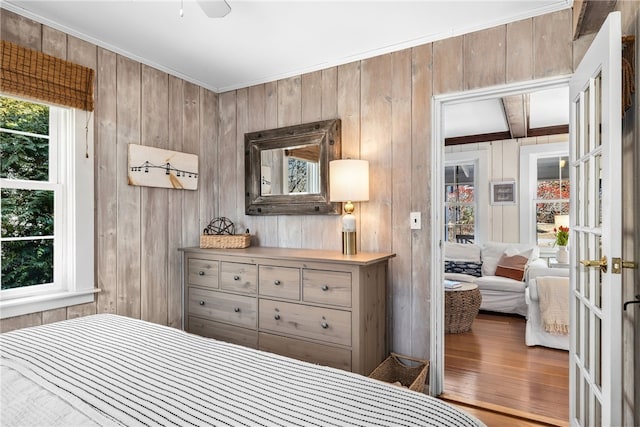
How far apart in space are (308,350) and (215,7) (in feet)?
6.88

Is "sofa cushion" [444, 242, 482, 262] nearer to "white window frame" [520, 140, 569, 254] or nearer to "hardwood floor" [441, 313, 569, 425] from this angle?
"white window frame" [520, 140, 569, 254]

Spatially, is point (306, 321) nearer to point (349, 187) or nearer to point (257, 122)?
point (349, 187)

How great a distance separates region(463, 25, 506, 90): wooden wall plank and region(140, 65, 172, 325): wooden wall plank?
233 centimetres

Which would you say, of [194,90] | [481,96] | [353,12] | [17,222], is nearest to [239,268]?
[17,222]

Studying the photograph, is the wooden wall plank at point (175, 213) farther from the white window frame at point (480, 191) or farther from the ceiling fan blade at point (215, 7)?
the white window frame at point (480, 191)

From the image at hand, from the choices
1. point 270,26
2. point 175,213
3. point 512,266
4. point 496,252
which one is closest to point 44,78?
point 175,213

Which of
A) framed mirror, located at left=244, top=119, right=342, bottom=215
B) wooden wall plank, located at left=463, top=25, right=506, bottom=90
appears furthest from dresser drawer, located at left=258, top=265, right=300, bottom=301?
wooden wall plank, located at left=463, top=25, right=506, bottom=90

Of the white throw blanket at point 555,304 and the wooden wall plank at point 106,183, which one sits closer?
the wooden wall plank at point 106,183

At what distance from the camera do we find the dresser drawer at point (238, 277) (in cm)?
278

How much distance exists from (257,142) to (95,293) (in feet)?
5.66

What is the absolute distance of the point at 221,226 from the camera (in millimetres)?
3557

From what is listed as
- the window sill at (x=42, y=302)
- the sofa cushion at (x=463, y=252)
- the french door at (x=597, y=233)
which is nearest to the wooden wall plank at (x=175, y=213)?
the window sill at (x=42, y=302)

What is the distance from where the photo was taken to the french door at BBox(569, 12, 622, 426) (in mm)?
1408

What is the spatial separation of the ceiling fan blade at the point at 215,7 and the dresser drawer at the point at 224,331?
2.06 m
